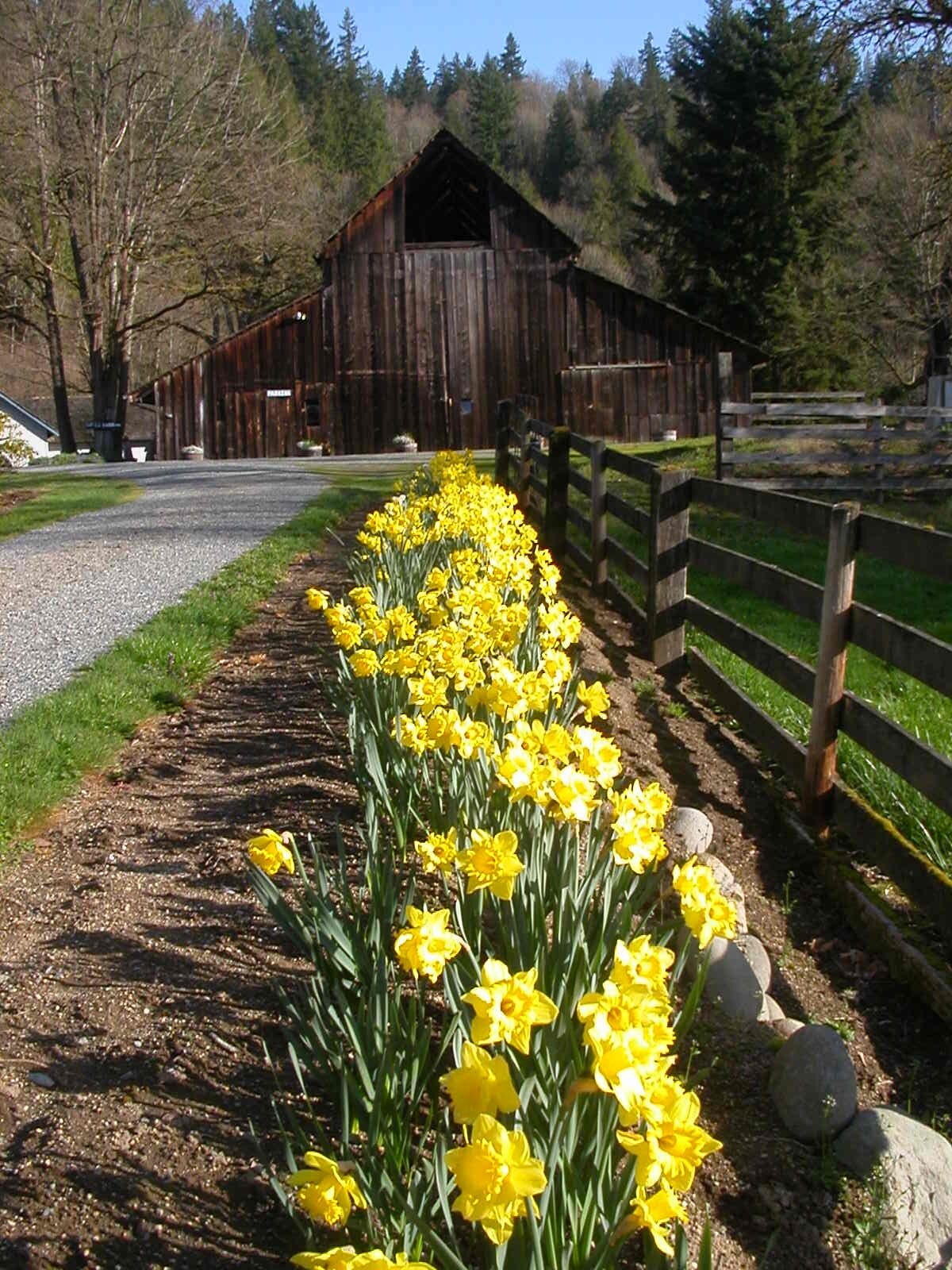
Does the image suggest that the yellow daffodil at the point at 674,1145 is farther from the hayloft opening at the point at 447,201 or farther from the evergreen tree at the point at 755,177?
the evergreen tree at the point at 755,177

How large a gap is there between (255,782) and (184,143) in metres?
37.2

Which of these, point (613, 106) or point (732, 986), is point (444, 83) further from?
point (732, 986)

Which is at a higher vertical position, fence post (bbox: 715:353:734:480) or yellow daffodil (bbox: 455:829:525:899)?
fence post (bbox: 715:353:734:480)

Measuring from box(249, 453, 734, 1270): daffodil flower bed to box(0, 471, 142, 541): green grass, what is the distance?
39.1ft

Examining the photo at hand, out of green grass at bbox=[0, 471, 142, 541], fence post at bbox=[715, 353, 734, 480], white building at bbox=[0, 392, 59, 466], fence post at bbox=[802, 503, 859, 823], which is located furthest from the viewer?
white building at bbox=[0, 392, 59, 466]

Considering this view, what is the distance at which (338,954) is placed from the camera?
8.96ft

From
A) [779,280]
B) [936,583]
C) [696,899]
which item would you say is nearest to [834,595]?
[696,899]

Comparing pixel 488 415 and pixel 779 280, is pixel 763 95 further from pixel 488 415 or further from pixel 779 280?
pixel 488 415

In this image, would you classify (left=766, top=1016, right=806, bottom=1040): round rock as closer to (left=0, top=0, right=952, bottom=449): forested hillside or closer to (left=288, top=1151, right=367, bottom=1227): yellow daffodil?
(left=288, top=1151, right=367, bottom=1227): yellow daffodil

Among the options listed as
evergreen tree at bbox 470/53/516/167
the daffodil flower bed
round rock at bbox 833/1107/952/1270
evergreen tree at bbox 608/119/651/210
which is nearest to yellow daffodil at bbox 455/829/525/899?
the daffodil flower bed

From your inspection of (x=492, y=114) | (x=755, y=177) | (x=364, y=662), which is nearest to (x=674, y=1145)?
→ (x=364, y=662)

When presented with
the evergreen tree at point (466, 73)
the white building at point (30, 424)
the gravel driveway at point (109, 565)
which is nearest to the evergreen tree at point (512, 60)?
the evergreen tree at point (466, 73)

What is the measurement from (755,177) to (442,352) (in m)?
11.5

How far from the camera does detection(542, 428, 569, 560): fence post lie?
1082 centimetres
